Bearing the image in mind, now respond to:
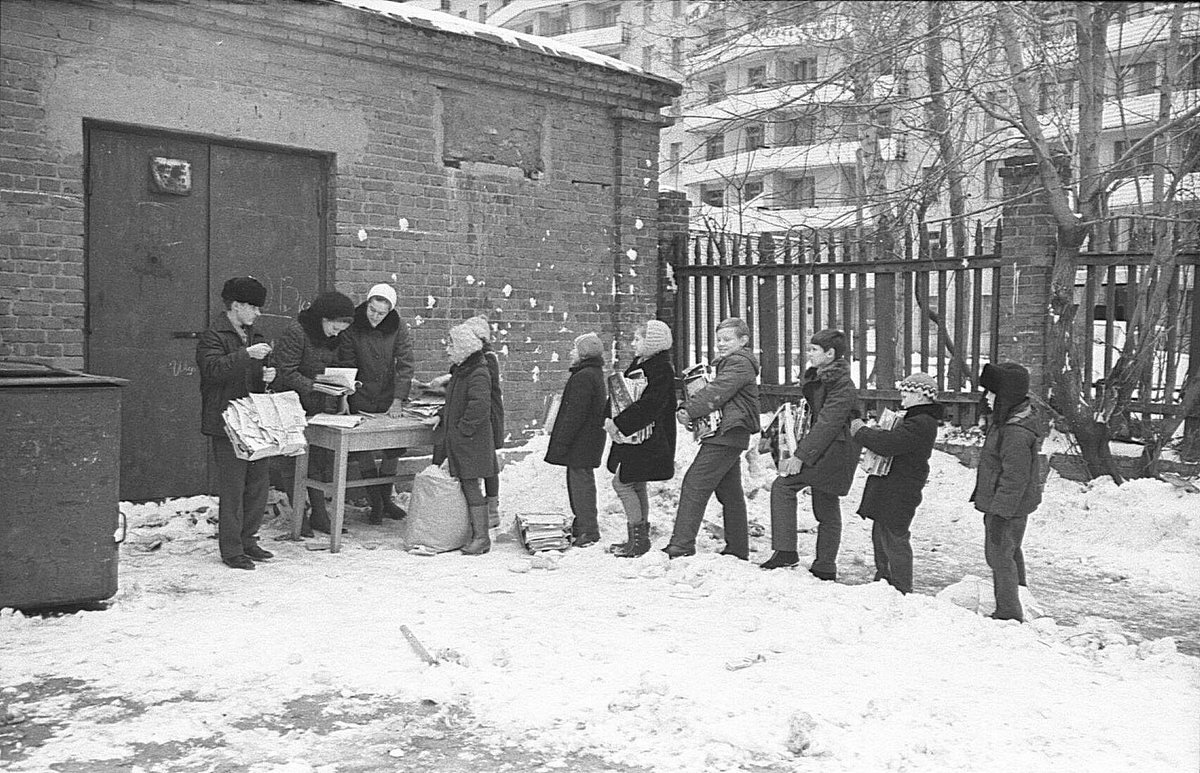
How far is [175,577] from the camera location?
670 centimetres

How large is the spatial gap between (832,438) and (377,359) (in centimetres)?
336

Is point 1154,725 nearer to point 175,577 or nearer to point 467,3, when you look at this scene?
point 175,577

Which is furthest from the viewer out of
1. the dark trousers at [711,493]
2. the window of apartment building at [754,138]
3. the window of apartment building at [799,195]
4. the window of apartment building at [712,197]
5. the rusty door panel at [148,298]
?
the window of apartment building at [712,197]

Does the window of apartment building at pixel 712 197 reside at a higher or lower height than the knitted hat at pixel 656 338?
higher

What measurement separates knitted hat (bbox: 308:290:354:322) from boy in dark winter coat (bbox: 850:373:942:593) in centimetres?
354

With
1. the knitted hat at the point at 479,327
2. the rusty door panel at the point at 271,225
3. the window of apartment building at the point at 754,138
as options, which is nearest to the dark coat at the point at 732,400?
the knitted hat at the point at 479,327

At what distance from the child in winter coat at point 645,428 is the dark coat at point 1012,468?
2.12 meters

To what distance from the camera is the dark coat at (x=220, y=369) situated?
22.3 feet

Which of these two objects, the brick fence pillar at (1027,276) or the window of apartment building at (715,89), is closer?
the window of apartment building at (715,89)

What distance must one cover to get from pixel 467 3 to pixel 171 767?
47612 mm

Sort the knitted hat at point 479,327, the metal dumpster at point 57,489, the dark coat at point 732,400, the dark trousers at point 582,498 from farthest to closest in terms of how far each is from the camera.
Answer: the dark trousers at point 582,498
the knitted hat at point 479,327
the dark coat at point 732,400
the metal dumpster at point 57,489

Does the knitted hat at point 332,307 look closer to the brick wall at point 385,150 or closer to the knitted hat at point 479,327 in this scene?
the knitted hat at point 479,327

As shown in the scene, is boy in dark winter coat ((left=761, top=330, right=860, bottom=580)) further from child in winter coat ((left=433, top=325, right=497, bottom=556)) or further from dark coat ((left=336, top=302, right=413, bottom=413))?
dark coat ((left=336, top=302, right=413, bottom=413))

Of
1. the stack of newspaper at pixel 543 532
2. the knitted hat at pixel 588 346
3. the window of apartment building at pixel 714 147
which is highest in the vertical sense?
the window of apartment building at pixel 714 147
